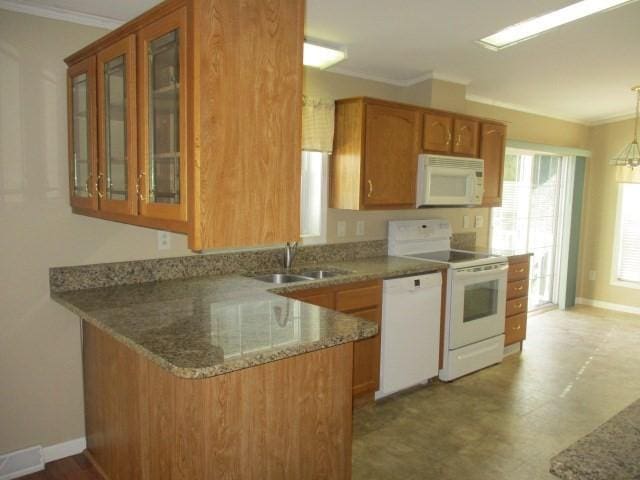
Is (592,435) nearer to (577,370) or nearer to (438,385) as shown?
(438,385)

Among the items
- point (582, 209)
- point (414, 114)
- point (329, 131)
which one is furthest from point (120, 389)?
point (582, 209)

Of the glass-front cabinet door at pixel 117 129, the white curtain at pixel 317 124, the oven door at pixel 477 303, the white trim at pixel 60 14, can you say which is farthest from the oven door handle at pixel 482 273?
the white trim at pixel 60 14

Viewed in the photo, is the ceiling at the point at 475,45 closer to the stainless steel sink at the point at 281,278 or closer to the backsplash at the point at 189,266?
the backsplash at the point at 189,266

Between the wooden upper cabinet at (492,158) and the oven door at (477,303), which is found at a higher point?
the wooden upper cabinet at (492,158)

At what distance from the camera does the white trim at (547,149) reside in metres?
5.01

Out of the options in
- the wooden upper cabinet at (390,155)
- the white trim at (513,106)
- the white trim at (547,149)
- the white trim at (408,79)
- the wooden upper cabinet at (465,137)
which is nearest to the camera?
the wooden upper cabinet at (390,155)

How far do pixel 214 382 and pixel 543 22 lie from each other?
9.50 feet

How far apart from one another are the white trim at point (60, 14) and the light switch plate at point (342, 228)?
6.49 feet

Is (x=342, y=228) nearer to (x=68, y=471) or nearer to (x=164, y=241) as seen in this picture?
(x=164, y=241)

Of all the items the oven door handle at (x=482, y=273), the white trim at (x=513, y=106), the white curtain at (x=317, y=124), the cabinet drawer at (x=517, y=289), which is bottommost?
the cabinet drawer at (x=517, y=289)

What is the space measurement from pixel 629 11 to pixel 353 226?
223 centimetres

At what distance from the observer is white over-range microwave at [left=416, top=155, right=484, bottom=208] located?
3684mm

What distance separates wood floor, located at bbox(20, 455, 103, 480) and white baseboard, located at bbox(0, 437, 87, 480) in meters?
0.03

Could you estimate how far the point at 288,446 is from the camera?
1.81 meters
